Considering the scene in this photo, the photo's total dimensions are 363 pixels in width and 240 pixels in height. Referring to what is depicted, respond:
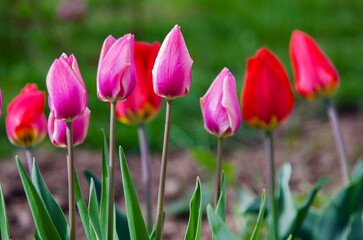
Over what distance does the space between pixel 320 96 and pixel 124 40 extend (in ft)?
2.57

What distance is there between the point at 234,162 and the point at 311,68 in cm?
135

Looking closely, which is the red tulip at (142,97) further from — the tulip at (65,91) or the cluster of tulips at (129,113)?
the tulip at (65,91)

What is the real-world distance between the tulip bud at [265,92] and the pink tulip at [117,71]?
0.38 m

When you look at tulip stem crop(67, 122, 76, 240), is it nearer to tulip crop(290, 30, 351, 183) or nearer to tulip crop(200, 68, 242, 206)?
tulip crop(200, 68, 242, 206)

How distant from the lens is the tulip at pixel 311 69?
1.40 m

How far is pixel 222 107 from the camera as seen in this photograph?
94 centimetres

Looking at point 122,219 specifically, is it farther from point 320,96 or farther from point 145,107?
point 320,96

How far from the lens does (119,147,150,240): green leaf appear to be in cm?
91

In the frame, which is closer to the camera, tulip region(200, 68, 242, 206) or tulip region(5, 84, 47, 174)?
tulip region(200, 68, 242, 206)

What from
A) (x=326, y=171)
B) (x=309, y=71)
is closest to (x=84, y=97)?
(x=309, y=71)

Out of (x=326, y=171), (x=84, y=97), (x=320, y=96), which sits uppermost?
(x=84, y=97)

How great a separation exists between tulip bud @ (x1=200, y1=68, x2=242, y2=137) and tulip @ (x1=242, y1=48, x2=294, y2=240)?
0.24 metres

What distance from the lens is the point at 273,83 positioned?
3.91 feet

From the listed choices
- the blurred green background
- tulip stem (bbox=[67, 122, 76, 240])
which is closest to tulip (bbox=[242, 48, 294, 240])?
tulip stem (bbox=[67, 122, 76, 240])
